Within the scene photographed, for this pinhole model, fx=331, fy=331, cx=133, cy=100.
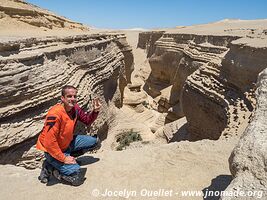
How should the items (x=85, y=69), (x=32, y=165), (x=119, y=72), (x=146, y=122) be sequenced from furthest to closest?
(x=146, y=122), (x=119, y=72), (x=85, y=69), (x=32, y=165)

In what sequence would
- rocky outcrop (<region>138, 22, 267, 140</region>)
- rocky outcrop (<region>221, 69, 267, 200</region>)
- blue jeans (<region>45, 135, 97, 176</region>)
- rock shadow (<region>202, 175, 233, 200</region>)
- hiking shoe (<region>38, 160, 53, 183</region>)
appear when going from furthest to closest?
1. rocky outcrop (<region>138, 22, 267, 140</region>)
2. hiking shoe (<region>38, 160, 53, 183</region>)
3. blue jeans (<region>45, 135, 97, 176</region>)
4. rock shadow (<region>202, 175, 233, 200</region>)
5. rocky outcrop (<region>221, 69, 267, 200</region>)

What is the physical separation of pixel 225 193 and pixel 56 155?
2481mm

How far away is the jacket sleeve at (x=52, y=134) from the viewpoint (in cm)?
457

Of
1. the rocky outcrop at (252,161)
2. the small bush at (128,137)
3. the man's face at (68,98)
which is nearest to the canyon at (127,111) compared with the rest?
the rocky outcrop at (252,161)

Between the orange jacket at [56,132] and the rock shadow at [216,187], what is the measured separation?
2.07m

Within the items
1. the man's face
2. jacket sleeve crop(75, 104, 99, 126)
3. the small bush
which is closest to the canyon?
the small bush

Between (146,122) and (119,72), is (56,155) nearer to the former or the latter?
(119,72)

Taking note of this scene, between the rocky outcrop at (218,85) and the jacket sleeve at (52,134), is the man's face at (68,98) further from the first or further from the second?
the rocky outcrop at (218,85)

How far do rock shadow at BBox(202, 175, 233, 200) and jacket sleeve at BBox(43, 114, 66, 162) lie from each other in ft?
7.01

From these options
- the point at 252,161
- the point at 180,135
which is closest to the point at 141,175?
the point at 252,161

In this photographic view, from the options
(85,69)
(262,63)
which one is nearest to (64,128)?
(262,63)

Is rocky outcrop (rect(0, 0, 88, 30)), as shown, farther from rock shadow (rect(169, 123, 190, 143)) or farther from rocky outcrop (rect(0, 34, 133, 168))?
rock shadow (rect(169, 123, 190, 143))

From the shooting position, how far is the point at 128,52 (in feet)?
63.0

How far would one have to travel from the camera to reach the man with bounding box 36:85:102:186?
4598 mm
